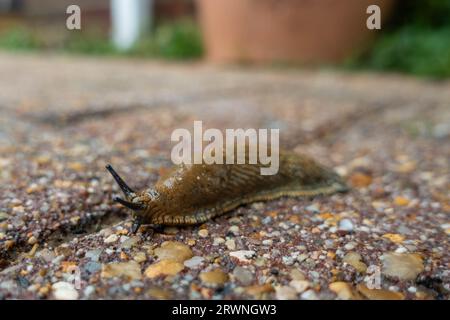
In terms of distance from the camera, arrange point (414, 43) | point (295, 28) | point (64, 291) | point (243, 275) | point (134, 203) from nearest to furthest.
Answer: point (64, 291) → point (243, 275) → point (134, 203) → point (295, 28) → point (414, 43)

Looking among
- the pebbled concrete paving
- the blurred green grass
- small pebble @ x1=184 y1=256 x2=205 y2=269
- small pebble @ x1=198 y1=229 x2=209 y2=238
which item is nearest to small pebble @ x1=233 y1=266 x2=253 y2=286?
the pebbled concrete paving

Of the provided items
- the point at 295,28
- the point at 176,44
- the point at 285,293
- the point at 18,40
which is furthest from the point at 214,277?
the point at 18,40

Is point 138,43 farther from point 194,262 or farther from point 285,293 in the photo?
Result: point 285,293

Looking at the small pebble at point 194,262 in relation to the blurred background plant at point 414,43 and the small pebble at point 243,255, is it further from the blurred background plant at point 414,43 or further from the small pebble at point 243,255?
the blurred background plant at point 414,43

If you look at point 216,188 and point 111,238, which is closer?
point 111,238

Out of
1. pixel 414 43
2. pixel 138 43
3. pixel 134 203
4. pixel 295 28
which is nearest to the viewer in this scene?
pixel 134 203

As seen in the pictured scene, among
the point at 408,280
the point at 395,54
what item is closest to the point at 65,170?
the point at 408,280

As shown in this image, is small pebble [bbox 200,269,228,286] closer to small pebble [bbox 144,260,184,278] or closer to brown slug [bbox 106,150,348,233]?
small pebble [bbox 144,260,184,278]
